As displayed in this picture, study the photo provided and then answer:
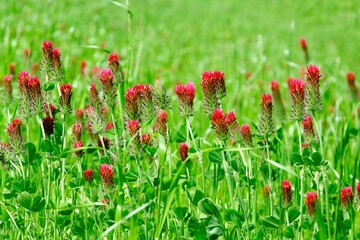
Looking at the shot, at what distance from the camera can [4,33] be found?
6.61 m

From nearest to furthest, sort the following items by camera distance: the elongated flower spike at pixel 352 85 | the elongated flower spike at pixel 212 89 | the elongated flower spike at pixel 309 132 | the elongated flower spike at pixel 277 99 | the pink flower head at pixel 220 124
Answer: the pink flower head at pixel 220 124 < the elongated flower spike at pixel 212 89 < the elongated flower spike at pixel 309 132 < the elongated flower spike at pixel 277 99 < the elongated flower spike at pixel 352 85

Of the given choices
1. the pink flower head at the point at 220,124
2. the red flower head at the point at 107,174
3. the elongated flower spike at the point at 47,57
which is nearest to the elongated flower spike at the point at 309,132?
the pink flower head at the point at 220,124

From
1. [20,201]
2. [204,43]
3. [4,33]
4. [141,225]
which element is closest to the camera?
[20,201]

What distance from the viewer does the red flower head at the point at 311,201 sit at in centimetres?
233

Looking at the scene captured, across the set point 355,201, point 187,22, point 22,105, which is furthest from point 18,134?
point 187,22

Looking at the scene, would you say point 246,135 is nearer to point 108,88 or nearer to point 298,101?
point 298,101

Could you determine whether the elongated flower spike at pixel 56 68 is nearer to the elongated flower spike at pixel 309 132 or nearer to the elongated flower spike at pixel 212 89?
the elongated flower spike at pixel 212 89

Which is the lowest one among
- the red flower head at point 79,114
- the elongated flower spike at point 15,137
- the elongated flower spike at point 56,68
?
the elongated flower spike at point 15,137

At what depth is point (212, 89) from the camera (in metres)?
2.43

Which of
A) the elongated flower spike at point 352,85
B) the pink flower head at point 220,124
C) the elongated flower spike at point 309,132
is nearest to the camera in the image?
the pink flower head at point 220,124

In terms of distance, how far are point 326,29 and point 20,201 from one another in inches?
485

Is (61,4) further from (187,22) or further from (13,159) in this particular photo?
(13,159)

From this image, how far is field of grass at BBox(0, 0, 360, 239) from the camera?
2.36m

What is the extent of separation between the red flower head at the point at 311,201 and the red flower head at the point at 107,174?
669mm
